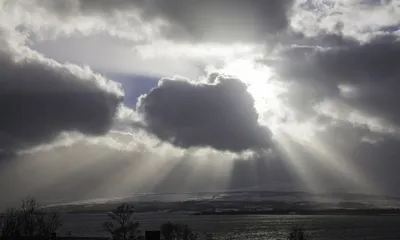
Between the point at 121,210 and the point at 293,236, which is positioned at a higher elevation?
the point at 121,210

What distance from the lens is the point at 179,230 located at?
149375 mm

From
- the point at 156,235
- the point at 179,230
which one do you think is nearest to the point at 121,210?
the point at 179,230

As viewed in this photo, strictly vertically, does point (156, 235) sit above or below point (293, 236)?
above

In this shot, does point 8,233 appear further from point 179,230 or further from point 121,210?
point 179,230

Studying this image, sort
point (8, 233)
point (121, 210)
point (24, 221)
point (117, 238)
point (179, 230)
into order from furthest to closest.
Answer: point (179, 230) → point (117, 238) → point (121, 210) → point (24, 221) → point (8, 233)

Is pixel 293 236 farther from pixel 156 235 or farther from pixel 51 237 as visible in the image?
pixel 156 235

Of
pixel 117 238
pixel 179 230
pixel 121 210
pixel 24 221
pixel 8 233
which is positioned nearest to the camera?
pixel 8 233

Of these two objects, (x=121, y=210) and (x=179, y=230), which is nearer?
(x=121, y=210)

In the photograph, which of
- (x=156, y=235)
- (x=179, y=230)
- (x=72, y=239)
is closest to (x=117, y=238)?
(x=72, y=239)

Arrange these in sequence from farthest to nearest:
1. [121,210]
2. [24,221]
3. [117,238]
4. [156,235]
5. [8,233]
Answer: [117,238], [121,210], [24,221], [8,233], [156,235]

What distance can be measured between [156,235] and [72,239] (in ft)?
323

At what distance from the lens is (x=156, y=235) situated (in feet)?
106

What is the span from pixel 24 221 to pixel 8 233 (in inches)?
424

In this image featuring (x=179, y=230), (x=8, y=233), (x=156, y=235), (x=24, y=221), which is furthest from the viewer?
(x=179, y=230)
